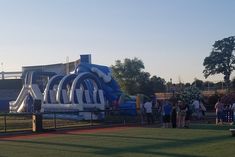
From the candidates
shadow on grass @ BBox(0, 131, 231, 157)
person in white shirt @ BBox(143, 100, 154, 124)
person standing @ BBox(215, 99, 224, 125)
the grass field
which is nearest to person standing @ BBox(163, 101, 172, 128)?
person in white shirt @ BBox(143, 100, 154, 124)

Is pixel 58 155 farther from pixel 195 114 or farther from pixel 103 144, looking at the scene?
pixel 195 114

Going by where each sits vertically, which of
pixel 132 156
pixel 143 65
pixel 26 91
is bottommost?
pixel 132 156

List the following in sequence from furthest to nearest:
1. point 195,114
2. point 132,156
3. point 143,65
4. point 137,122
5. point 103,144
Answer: point 143,65 → point 195,114 → point 137,122 → point 103,144 → point 132,156

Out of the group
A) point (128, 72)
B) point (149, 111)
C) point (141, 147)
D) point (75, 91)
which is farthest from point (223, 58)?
point (141, 147)

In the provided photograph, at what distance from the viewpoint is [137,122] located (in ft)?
110

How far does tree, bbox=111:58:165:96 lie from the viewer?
8681cm

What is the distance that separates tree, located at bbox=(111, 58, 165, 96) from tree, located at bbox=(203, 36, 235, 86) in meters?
12.1

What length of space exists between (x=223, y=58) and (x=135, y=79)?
20.3m

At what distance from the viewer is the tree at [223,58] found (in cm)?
9856

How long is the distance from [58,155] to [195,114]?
23.2 m

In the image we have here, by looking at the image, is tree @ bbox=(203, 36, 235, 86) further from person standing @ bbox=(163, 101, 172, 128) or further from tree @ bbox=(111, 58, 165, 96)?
person standing @ bbox=(163, 101, 172, 128)

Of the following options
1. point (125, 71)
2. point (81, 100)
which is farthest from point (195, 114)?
point (125, 71)

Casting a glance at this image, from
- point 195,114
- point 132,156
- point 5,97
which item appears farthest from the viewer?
point 5,97

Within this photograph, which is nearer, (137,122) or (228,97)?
(137,122)
